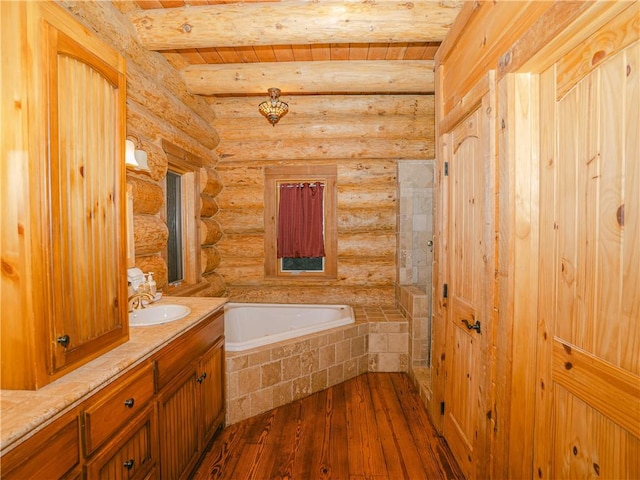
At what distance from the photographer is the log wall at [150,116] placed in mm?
2229

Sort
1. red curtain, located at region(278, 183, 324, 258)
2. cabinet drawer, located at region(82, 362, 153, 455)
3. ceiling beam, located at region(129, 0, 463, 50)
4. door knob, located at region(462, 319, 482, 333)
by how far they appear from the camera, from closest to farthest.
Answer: cabinet drawer, located at region(82, 362, 153, 455), door knob, located at region(462, 319, 482, 333), ceiling beam, located at region(129, 0, 463, 50), red curtain, located at region(278, 183, 324, 258)

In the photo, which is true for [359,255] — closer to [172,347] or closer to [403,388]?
[403,388]

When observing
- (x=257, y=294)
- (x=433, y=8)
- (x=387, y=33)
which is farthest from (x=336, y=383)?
(x=433, y=8)

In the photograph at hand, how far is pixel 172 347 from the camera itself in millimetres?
1644

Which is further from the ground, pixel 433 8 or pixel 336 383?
pixel 433 8

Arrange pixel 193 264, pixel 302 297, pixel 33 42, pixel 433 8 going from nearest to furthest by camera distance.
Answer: pixel 33 42 < pixel 433 8 < pixel 193 264 < pixel 302 297

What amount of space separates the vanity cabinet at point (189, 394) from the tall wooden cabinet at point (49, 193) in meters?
0.42

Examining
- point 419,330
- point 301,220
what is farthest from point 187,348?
point 301,220

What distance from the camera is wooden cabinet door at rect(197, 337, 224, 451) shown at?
2002 millimetres

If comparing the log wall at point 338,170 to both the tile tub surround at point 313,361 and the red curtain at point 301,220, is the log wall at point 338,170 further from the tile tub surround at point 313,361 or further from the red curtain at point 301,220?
the tile tub surround at point 313,361

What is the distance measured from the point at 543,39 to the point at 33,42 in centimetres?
176

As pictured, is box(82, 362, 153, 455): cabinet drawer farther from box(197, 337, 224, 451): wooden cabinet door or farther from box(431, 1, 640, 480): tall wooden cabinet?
box(431, 1, 640, 480): tall wooden cabinet

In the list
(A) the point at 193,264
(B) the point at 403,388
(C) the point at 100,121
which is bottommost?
(B) the point at 403,388

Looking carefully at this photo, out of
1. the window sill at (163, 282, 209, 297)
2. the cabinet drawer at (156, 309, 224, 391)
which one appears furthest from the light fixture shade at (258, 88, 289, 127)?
the cabinet drawer at (156, 309, 224, 391)
